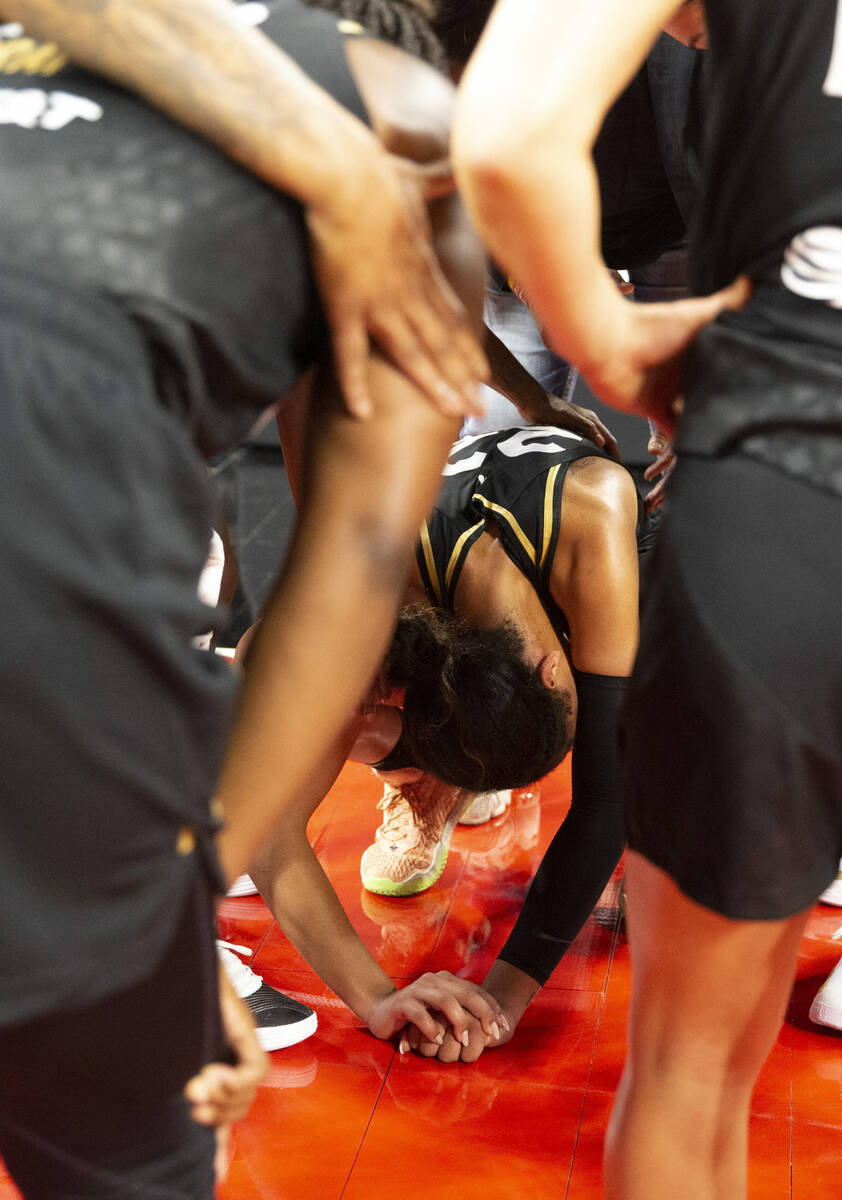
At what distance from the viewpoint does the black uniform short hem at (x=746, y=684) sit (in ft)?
2.59

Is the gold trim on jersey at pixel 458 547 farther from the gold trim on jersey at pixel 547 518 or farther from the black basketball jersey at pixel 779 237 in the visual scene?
the black basketball jersey at pixel 779 237

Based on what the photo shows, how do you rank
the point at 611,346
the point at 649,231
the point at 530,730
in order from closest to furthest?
the point at 611,346 → the point at 530,730 → the point at 649,231

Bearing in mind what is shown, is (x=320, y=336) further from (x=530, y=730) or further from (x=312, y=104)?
(x=530, y=730)

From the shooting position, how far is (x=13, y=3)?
70 centimetres

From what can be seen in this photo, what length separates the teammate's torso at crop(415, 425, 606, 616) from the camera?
68.0 inches

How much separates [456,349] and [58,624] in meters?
0.31

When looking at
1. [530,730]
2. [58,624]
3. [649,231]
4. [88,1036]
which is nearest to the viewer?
[58,624]

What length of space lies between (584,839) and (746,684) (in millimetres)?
940

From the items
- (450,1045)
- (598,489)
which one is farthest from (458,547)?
(450,1045)

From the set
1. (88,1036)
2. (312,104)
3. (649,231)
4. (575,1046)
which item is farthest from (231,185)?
(649,231)

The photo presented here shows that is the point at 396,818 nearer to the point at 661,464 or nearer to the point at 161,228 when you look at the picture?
the point at 661,464

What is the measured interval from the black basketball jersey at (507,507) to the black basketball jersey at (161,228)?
0.99 meters

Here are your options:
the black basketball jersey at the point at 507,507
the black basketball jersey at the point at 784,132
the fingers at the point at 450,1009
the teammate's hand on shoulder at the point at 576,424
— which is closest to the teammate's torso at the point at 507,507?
the black basketball jersey at the point at 507,507

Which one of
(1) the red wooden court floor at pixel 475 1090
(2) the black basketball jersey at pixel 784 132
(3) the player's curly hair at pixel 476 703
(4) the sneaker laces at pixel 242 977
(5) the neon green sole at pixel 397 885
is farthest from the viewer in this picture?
(5) the neon green sole at pixel 397 885
